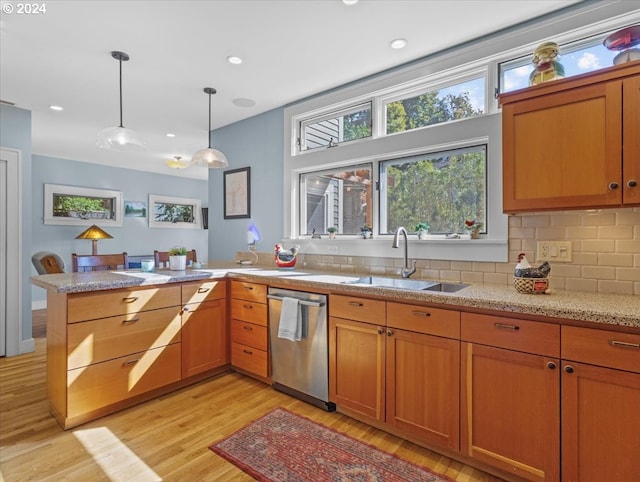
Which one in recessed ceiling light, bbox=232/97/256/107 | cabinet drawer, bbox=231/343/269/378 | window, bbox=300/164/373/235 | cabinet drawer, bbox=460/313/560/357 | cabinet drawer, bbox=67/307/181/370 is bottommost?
cabinet drawer, bbox=231/343/269/378

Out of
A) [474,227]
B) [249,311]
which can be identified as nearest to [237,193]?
[249,311]

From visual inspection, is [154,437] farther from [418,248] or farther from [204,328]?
[418,248]

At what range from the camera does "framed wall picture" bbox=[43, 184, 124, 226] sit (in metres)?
5.68

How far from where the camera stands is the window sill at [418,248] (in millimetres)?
2211

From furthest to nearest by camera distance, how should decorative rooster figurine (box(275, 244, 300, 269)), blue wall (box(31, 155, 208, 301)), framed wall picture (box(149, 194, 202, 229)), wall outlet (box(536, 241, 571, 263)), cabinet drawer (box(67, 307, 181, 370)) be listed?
framed wall picture (box(149, 194, 202, 229)) → blue wall (box(31, 155, 208, 301)) → decorative rooster figurine (box(275, 244, 300, 269)) → cabinet drawer (box(67, 307, 181, 370)) → wall outlet (box(536, 241, 571, 263))

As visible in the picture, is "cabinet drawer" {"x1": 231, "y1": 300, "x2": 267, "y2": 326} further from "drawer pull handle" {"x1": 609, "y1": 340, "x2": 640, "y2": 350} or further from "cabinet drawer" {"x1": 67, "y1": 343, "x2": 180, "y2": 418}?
"drawer pull handle" {"x1": 609, "y1": 340, "x2": 640, "y2": 350}

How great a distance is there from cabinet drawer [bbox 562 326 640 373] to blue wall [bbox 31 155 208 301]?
6414 mm

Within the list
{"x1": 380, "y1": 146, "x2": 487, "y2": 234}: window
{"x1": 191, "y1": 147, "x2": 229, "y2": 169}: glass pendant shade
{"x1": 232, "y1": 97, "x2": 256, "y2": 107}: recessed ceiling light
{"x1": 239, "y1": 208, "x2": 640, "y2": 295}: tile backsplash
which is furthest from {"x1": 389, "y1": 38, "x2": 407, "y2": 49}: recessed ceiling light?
{"x1": 191, "y1": 147, "x2": 229, "y2": 169}: glass pendant shade

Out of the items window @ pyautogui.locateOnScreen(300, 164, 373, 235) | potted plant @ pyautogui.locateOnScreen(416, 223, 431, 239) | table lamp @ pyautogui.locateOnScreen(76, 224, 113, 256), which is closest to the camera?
potted plant @ pyautogui.locateOnScreen(416, 223, 431, 239)

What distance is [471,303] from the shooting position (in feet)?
5.45

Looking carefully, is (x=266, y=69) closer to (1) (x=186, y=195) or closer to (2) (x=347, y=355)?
(2) (x=347, y=355)

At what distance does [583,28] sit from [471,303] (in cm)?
179

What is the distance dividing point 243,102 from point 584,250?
3169 mm

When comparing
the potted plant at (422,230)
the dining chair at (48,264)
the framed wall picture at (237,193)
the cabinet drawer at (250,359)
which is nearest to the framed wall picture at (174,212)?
the dining chair at (48,264)
